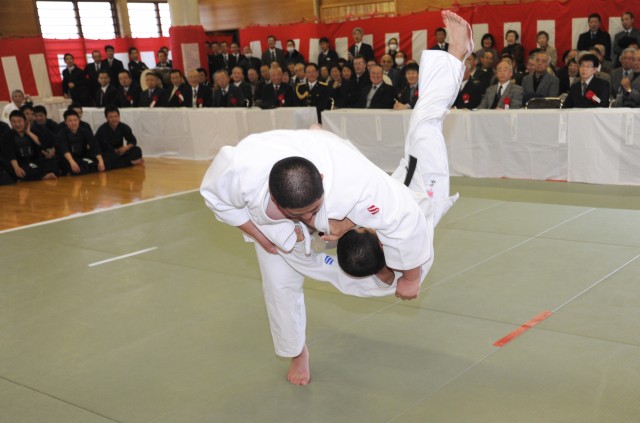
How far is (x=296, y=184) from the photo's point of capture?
208 centimetres

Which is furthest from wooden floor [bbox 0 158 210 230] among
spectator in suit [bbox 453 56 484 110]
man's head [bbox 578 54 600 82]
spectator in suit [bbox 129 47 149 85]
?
spectator in suit [bbox 129 47 149 85]

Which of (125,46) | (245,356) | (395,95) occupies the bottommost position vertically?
(245,356)

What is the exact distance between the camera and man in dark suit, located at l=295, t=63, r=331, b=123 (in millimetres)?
9453

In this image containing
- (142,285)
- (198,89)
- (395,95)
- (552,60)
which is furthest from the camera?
(198,89)

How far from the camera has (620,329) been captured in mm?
3150

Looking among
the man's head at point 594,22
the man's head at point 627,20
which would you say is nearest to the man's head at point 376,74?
the man's head at point 594,22

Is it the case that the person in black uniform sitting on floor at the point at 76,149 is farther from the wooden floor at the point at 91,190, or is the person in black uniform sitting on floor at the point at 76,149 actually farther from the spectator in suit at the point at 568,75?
the spectator in suit at the point at 568,75

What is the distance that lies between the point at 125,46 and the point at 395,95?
11.3 meters

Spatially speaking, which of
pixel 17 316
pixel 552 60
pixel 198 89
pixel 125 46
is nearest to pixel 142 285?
pixel 17 316

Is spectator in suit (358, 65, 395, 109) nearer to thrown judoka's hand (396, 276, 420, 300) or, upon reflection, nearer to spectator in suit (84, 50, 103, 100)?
thrown judoka's hand (396, 276, 420, 300)

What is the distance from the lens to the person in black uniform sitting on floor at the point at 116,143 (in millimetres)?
9570

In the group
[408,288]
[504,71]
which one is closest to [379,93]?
[504,71]

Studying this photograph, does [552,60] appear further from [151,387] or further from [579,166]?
[151,387]

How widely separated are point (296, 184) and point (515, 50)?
864cm
